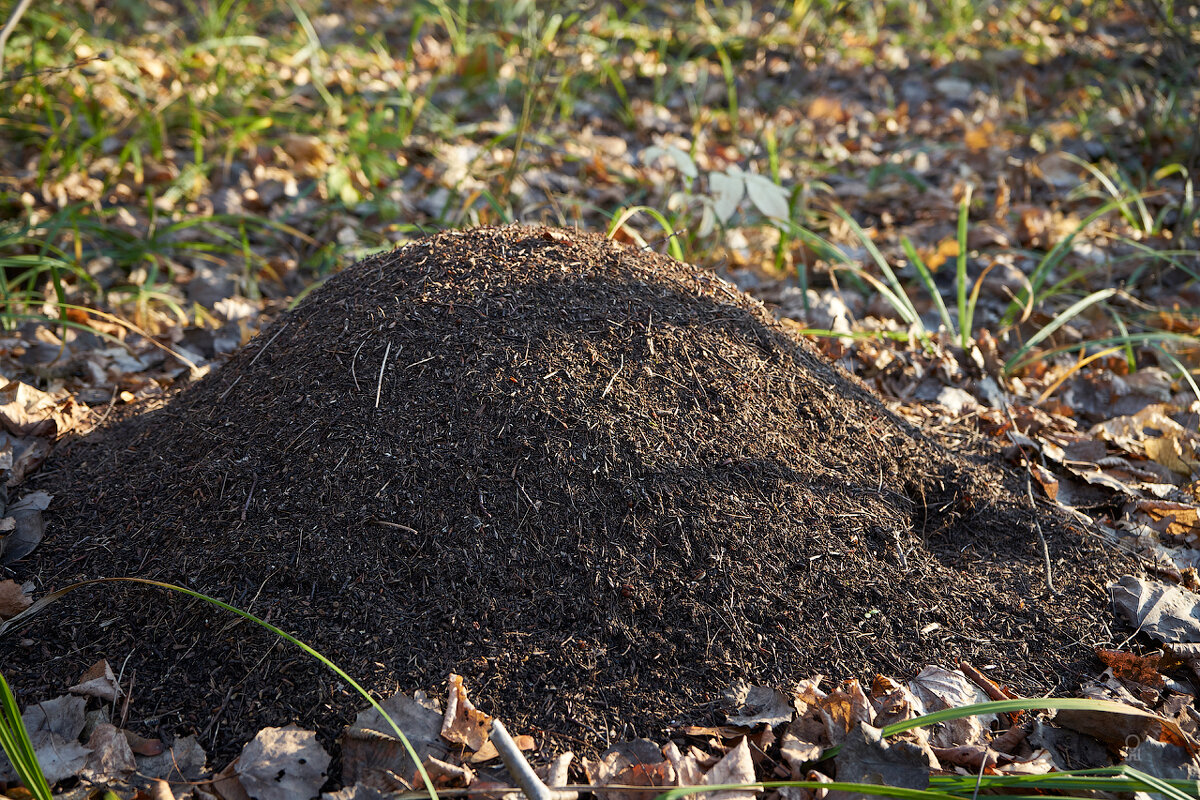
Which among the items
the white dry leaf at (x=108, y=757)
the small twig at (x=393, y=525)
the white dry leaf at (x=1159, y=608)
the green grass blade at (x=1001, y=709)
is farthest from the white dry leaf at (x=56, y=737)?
the white dry leaf at (x=1159, y=608)

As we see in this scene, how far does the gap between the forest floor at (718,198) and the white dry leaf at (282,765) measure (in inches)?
7.0

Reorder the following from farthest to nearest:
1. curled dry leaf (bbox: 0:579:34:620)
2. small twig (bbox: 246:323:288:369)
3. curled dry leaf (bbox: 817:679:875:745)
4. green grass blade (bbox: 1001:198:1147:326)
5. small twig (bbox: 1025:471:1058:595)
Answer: green grass blade (bbox: 1001:198:1147:326) → small twig (bbox: 246:323:288:369) → small twig (bbox: 1025:471:1058:595) → curled dry leaf (bbox: 0:579:34:620) → curled dry leaf (bbox: 817:679:875:745)

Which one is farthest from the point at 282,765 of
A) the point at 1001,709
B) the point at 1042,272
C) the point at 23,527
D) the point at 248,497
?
the point at 1042,272

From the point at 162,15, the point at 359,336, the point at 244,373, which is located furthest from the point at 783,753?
the point at 162,15

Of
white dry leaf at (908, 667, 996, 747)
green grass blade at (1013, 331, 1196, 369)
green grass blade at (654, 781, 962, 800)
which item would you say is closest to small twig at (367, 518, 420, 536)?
green grass blade at (654, 781, 962, 800)

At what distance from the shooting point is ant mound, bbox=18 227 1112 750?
1600 millimetres

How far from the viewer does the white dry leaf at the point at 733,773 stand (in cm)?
139

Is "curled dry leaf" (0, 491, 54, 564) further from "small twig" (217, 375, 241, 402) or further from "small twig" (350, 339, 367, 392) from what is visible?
"small twig" (350, 339, 367, 392)

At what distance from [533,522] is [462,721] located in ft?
1.48

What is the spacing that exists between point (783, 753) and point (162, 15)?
279 inches

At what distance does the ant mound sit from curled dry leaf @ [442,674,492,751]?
0.18 feet

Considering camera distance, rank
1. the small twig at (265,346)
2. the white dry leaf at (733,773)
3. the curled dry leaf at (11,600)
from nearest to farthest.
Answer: the white dry leaf at (733,773), the curled dry leaf at (11,600), the small twig at (265,346)

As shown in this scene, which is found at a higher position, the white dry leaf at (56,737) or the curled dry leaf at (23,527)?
the curled dry leaf at (23,527)

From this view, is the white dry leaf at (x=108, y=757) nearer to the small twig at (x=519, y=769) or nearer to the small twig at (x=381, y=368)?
the small twig at (x=519, y=769)
